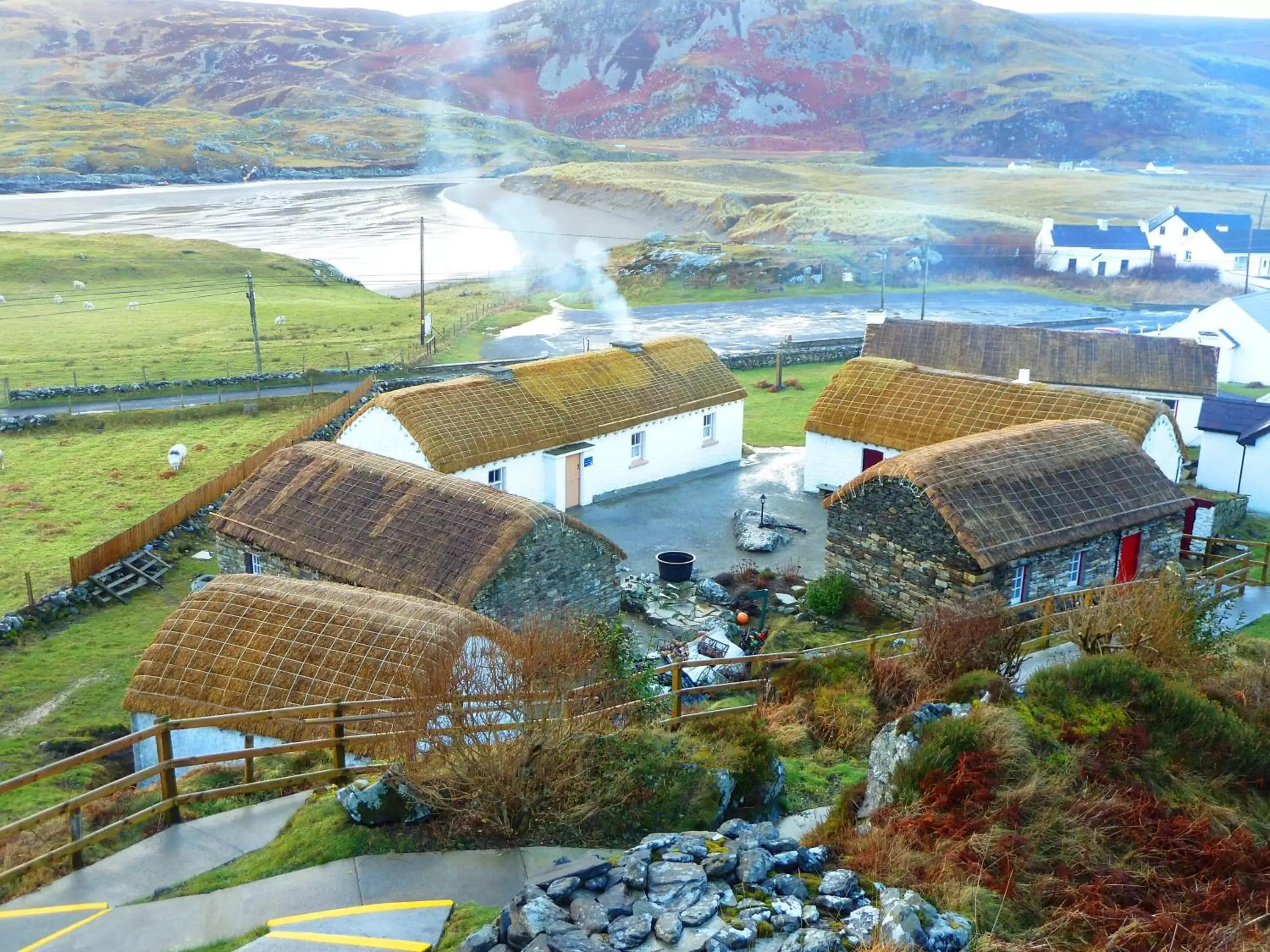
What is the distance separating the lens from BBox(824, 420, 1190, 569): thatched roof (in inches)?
905

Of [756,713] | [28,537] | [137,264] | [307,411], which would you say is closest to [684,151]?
[137,264]

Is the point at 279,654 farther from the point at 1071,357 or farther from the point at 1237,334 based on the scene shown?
the point at 1237,334

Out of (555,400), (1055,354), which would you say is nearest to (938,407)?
(555,400)

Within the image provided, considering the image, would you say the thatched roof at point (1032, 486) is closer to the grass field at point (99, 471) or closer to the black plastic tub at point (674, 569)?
the black plastic tub at point (674, 569)

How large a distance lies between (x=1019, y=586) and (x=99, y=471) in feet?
94.4

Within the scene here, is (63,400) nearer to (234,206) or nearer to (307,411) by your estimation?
(307,411)

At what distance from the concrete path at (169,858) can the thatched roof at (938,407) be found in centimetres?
2284

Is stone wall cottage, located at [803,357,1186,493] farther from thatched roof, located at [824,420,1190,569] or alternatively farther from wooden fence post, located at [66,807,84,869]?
wooden fence post, located at [66,807,84,869]

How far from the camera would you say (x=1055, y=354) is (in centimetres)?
4394

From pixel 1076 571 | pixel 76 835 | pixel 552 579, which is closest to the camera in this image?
pixel 76 835

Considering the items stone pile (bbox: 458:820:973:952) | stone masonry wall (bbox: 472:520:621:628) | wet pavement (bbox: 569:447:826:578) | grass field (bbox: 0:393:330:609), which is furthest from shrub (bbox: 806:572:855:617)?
grass field (bbox: 0:393:330:609)

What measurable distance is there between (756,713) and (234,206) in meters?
124

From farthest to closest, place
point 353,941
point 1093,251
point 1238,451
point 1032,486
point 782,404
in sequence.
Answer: point 1093,251, point 782,404, point 1238,451, point 1032,486, point 353,941

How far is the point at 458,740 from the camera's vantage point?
1066 centimetres
